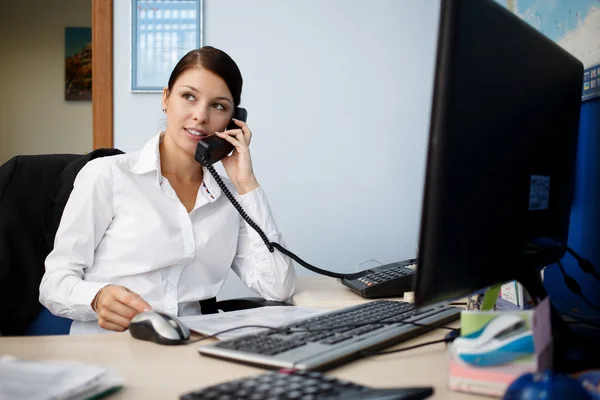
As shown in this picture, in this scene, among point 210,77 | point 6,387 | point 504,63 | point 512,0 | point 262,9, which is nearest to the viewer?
point 6,387

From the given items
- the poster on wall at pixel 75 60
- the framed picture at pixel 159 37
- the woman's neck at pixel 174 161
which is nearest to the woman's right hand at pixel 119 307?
the woman's neck at pixel 174 161

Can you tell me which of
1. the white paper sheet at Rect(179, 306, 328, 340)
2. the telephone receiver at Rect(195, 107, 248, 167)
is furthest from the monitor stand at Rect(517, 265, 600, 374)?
the telephone receiver at Rect(195, 107, 248, 167)

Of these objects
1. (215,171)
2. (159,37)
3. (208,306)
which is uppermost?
(159,37)

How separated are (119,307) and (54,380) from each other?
534mm

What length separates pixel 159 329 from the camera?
896 millimetres

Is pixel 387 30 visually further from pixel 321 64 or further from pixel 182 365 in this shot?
pixel 182 365

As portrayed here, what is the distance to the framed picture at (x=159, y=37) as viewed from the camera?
2199 mm

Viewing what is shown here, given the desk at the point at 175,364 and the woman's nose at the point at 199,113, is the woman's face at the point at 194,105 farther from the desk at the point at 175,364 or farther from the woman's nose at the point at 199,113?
the desk at the point at 175,364

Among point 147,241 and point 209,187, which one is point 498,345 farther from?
point 209,187

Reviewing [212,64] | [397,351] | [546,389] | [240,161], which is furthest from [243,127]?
[546,389]

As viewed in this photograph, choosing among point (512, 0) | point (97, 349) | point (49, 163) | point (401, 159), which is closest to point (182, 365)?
point (97, 349)

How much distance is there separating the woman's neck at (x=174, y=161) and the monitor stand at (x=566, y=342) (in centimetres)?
106

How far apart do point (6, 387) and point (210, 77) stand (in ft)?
3.67

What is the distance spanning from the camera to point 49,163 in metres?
1.49
